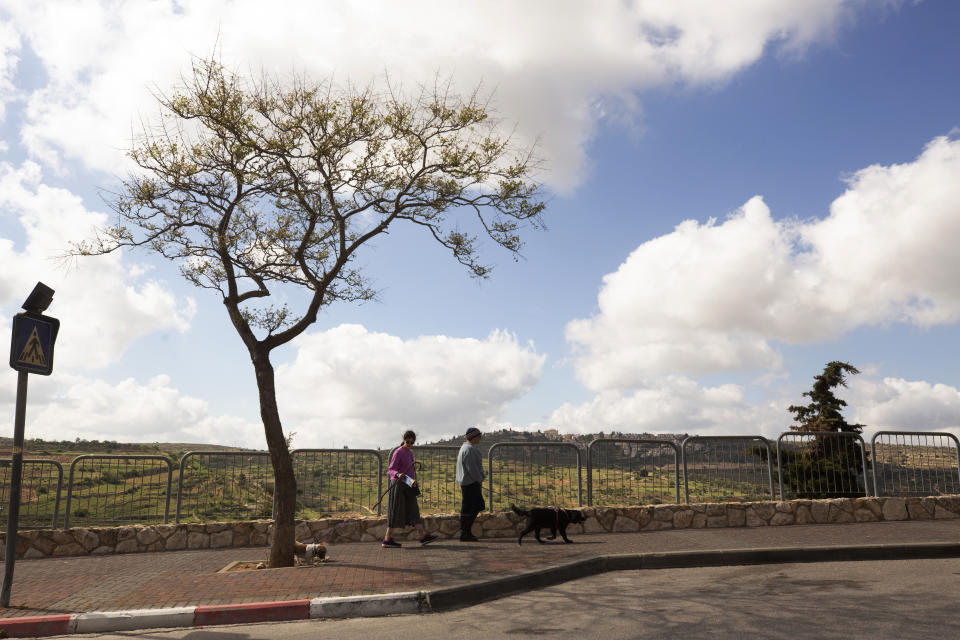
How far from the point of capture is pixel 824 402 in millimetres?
39469

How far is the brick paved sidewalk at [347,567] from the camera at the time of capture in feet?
27.1

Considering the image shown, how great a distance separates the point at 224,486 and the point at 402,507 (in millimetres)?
3786

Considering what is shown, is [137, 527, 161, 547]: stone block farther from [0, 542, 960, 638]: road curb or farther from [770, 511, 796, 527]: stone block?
[770, 511, 796, 527]: stone block

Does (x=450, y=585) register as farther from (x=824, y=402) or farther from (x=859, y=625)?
(x=824, y=402)

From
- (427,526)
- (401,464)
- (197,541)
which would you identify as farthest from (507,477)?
(197,541)

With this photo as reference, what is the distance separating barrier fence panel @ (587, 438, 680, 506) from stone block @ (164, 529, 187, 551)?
7.83 m

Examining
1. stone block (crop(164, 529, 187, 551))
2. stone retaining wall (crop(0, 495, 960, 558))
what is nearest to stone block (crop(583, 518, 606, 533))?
stone retaining wall (crop(0, 495, 960, 558))

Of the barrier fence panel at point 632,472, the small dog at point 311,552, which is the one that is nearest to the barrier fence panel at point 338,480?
the small dog at point 311,552

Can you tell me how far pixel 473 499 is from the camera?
41.8 feet

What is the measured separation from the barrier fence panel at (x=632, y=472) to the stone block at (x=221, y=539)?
23.0 ft

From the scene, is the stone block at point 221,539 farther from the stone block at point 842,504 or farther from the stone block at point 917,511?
the stone block at point 917,511

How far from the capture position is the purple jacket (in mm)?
12383

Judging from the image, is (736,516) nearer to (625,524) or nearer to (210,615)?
(625,524)

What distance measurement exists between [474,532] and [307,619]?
5.94m
